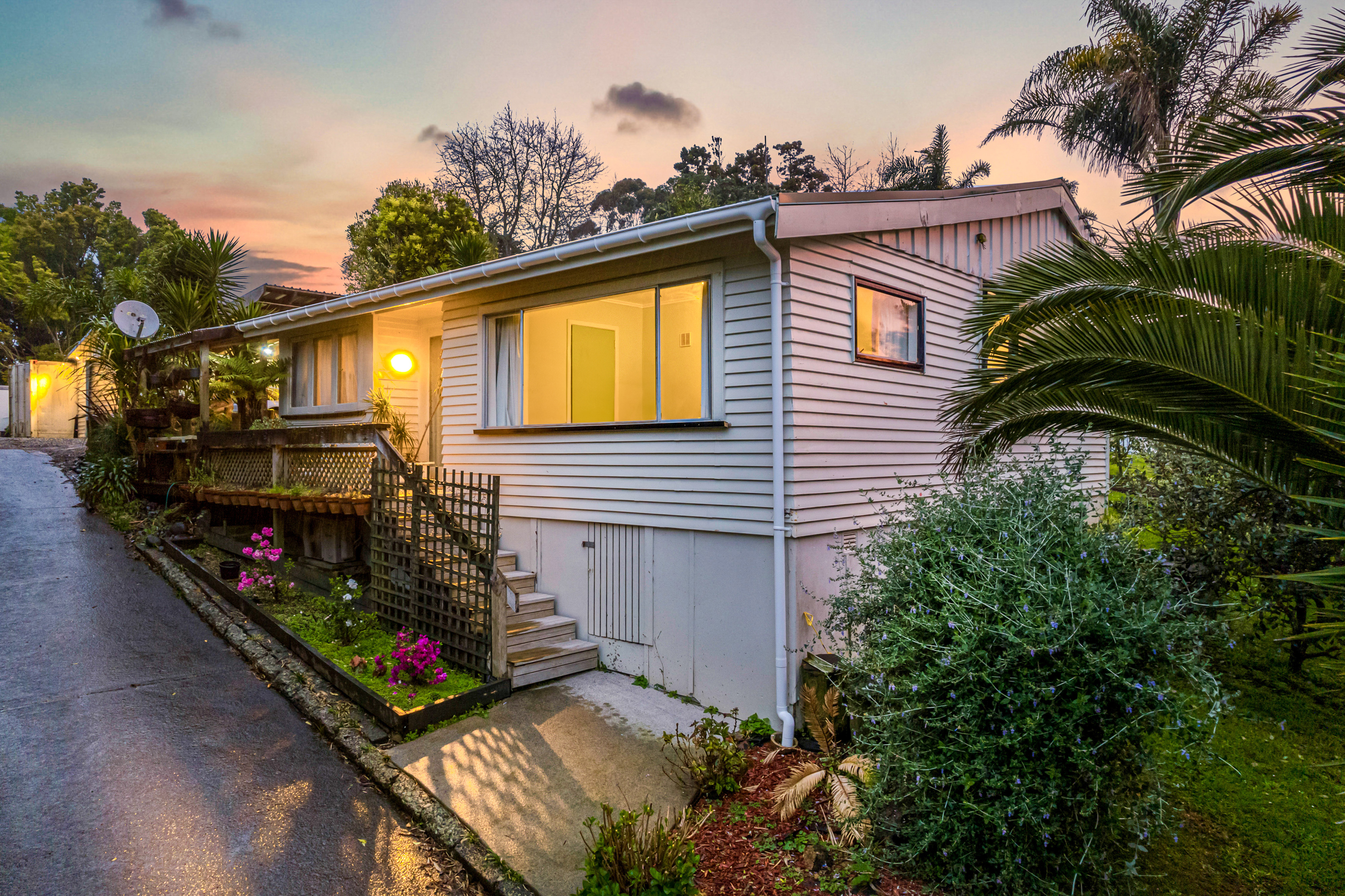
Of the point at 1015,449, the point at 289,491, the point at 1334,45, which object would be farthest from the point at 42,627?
the point at 1334,45

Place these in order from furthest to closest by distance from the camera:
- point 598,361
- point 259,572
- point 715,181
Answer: point 715,181, point 598,361, point 259,572

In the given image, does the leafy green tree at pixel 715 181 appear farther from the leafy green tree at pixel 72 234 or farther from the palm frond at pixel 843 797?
the leafy green tree at pixel 72 234

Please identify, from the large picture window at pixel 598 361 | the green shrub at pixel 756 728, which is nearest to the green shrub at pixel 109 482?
the large picture window at pixel 598 361

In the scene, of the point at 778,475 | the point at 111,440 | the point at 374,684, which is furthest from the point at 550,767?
the point at 111,440

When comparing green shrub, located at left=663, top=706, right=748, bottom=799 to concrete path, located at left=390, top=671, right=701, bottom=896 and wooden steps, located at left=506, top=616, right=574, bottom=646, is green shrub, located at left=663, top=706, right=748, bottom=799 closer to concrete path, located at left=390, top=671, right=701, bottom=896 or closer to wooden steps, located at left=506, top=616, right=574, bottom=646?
concrete path, located at left=390, top=671, right=701, bottom=896

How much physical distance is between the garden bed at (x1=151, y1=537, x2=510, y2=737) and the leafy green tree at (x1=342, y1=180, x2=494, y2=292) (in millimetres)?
13462

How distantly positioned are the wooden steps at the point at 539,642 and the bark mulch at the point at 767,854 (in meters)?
2.19

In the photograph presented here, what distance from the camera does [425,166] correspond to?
23.3 m

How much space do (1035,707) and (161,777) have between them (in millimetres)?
5052

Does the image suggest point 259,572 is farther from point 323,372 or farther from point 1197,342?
point 1197,342

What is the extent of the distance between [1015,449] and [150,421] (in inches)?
499

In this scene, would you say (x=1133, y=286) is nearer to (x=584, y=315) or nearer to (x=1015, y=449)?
(x=1015, y=449)

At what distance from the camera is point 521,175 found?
2380 centimetres

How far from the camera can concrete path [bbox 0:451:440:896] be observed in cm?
326
